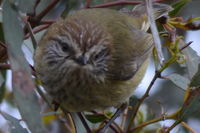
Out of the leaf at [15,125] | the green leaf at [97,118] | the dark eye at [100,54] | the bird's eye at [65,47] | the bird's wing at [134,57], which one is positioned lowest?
the green leaf at [97,118]

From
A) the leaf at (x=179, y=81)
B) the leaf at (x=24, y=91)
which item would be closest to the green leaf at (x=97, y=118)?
the leaf at (x=179, y=81)

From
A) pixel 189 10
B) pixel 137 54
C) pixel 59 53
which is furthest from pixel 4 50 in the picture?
pixel 189 10

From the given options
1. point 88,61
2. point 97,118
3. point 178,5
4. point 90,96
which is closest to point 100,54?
point 88,61

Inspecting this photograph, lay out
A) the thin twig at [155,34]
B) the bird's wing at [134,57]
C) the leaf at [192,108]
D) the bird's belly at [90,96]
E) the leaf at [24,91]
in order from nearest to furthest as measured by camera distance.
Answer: the leaf at [24,91]
the thin twig at [155,34]
the leaf at [192,108]
the bird's belly at [90,96]
the bird's wing at [134,57]

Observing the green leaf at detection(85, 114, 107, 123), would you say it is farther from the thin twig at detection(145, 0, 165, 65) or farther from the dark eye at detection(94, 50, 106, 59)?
the thin twig at detection(145, 0, 165, 65)

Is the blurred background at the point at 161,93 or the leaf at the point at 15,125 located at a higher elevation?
the leaf at the point at 15,125

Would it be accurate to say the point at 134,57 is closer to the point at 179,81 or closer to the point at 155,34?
the point at 179,81

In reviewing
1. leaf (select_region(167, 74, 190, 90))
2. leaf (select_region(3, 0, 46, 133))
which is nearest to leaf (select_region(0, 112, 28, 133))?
leaf (select_region(3, 0, 46, 133))

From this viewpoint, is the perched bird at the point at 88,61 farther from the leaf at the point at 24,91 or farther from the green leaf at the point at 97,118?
the leaf at the point at 24,91

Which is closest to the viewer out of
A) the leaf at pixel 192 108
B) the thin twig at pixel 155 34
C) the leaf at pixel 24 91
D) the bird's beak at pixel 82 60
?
the leaf at pixel 24 91
